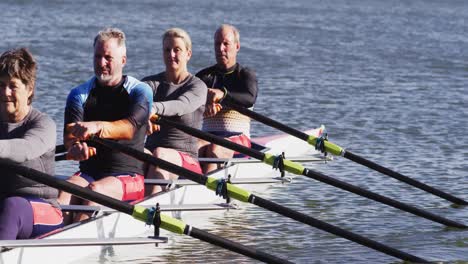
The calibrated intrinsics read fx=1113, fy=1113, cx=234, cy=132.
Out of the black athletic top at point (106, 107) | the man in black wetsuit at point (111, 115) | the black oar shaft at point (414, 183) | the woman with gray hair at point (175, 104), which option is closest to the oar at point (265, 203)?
the man in black wetsuit at point (111, 115)

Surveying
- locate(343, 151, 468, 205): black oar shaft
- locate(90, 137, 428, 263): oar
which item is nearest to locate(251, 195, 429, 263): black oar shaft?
locate(90, 137, 428, 263): oar

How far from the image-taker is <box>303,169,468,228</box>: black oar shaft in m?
9.66

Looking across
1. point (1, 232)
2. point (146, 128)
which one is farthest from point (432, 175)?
point (1, 232)

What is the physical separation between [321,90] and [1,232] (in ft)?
46.3

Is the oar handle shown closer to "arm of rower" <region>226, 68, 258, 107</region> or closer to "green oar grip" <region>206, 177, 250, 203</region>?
"green oar grip" <region>206, 177, 250, 203</region>

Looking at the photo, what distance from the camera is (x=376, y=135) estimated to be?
15.5m

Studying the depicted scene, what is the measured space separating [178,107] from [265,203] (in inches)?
77.7

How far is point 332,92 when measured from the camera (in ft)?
67.0

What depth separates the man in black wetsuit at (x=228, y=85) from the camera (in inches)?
450

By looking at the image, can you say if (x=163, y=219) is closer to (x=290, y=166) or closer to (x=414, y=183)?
(x=290, y=166)

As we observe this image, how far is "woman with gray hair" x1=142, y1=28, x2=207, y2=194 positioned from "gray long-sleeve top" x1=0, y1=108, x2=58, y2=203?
2262 mm

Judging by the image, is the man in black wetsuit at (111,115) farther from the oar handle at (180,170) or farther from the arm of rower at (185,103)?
the arm of rower at (185,103)

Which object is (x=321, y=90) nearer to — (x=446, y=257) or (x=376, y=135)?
(x=376, y=135)

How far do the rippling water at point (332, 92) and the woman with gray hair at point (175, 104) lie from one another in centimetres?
71
